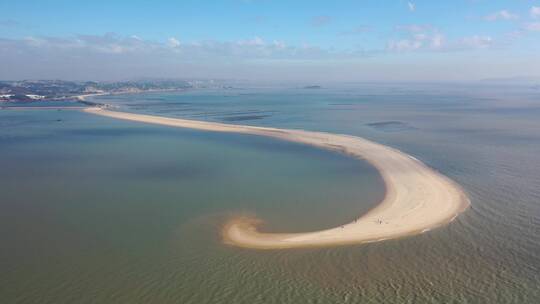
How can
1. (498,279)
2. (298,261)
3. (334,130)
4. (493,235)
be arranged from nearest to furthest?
1. (498,279)
2. (298,261)
3. (493,235)
4. (334,130)

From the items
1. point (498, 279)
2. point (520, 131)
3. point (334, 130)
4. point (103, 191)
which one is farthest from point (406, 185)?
point (520, 131)

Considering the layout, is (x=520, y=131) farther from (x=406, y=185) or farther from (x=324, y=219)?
(x=324, y=219)

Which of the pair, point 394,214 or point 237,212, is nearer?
point 394,214

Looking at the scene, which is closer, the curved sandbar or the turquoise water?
the turquoise water

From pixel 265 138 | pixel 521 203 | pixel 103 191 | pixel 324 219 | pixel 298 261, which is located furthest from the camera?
pixel 265 138

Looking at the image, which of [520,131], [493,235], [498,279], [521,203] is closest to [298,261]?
[498,279]

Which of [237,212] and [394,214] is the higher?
[394,214]

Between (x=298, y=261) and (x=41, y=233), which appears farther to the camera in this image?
(x=41, y=233)

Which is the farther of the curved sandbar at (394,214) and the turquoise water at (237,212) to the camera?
the curved sandbar at (394,214)
